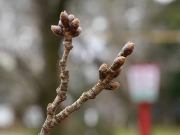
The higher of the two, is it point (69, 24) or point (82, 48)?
point (82, 48)

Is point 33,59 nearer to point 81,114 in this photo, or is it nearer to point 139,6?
point 81,114

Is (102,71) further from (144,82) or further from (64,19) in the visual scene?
(144,82)

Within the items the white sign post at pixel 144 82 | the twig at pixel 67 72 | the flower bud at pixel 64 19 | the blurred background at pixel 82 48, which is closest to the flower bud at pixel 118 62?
the twig at pixel 67 72

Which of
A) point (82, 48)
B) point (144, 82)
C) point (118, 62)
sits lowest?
point (118, 62)

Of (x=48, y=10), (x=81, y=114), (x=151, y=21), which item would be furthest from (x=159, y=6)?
(x=48, y=10)

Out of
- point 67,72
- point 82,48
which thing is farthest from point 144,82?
point 67,72

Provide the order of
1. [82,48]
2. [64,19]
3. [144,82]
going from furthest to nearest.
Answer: [82,48] → [144,82] → [64,19]
